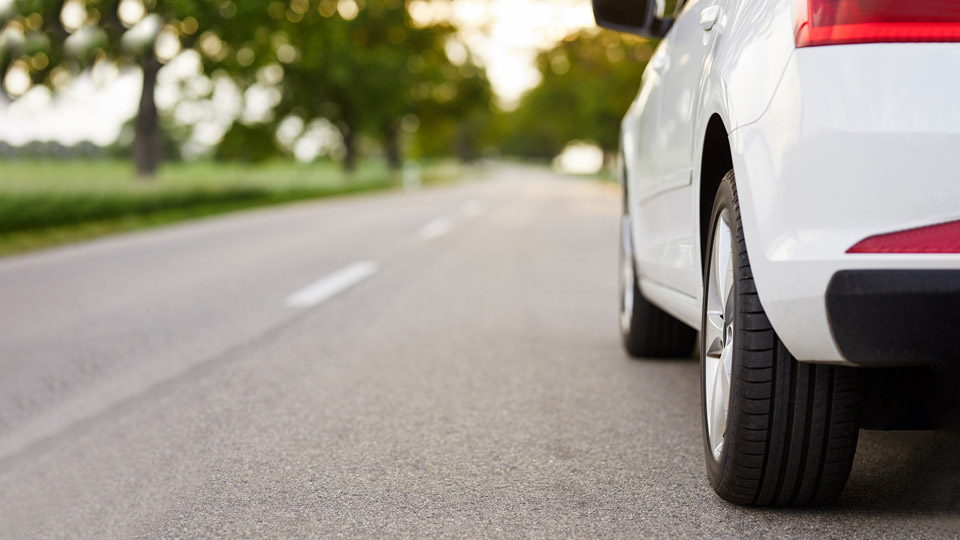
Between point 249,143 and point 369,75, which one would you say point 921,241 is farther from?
point 249,143

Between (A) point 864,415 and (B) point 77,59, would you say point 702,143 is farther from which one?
(B) point 77,59

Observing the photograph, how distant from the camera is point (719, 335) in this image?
2.47 metres

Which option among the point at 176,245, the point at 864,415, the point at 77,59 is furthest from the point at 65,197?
the point at 864,415

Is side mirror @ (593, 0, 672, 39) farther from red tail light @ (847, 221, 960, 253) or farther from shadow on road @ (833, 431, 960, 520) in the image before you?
red tail light @ (847, 221, 960, 253)

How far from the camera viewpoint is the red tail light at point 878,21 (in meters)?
1.82

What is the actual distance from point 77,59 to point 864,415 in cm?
2332

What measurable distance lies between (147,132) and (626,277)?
23.6 m

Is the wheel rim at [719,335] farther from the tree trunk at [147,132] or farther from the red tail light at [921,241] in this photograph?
the tree trunk at [147,132]

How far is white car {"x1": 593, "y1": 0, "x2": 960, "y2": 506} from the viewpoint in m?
1.79

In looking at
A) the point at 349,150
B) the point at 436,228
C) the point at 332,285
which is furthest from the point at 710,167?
the point at 349,150

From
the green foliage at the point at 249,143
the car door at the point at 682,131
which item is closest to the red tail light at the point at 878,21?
the car door at the point at 682,131

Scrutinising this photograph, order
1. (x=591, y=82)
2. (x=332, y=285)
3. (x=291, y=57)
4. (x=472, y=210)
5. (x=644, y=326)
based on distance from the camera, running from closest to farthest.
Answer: (x=644, y=326) → (x=332, y=285) → (x=472, y=210) → (x=291, y=57) → (x=591, y=82)

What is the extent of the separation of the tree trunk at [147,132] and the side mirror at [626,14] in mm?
23811

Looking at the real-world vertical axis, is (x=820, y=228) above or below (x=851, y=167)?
below
